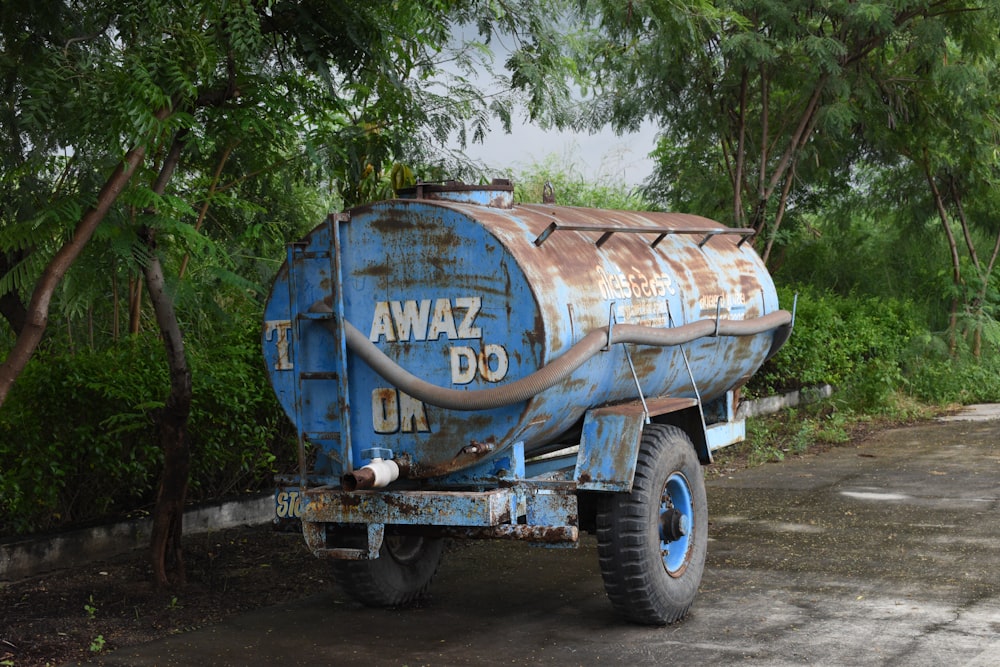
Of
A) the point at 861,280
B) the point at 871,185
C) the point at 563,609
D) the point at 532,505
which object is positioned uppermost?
the point at 871,185

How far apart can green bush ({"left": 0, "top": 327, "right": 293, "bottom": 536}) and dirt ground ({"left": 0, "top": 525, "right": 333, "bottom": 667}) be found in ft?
1.60

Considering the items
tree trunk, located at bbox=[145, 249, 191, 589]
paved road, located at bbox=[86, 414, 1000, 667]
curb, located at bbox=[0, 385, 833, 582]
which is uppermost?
tree trunk, located at bbox=[145, 249, 191, 589]

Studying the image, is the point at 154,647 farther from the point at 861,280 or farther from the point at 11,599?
the point at 861,280

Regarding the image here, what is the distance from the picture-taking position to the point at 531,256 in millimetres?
5805

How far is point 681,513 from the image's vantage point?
6375 millimetres

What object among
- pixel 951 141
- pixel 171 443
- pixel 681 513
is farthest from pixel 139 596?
pixel 951 141

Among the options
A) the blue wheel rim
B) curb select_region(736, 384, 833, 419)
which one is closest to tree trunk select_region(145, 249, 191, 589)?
the blue wheel rim

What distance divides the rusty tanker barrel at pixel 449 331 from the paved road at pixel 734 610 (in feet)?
2.87

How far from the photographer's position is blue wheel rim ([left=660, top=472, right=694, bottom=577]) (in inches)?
248

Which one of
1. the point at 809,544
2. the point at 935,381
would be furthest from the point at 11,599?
the point at 935,381

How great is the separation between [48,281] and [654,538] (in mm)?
3241

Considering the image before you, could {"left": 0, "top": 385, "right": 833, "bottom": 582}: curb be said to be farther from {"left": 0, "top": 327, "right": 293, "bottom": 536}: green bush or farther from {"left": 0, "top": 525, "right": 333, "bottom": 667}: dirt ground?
{"left": 0, "top": 327, "right": 293, "bottom": 536}: green bush

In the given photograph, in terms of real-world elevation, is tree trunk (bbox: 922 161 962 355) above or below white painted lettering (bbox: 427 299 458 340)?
above

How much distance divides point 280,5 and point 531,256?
7.26 feet
